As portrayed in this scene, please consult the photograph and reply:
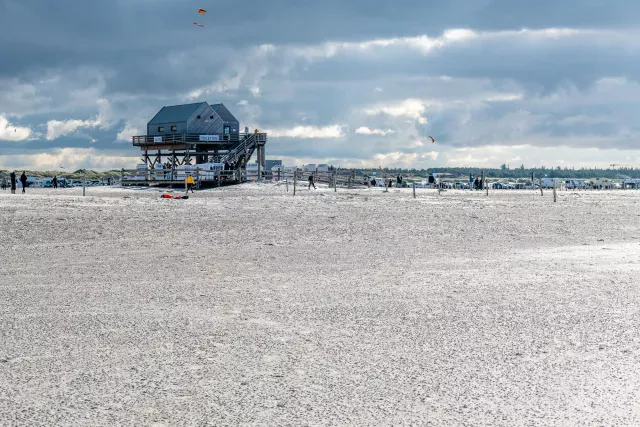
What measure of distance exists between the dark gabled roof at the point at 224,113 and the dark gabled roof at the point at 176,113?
3531mm

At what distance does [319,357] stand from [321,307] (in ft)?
9.24

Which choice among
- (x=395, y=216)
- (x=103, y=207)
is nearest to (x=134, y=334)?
(x=395, y=216)

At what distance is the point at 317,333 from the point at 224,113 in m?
82.9

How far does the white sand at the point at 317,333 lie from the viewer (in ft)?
19.7

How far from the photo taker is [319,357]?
24.7ft

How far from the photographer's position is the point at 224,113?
294 ft

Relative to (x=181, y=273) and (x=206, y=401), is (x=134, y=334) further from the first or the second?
(x=181, y=273)

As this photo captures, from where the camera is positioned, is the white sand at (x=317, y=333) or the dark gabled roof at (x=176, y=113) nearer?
the white sand at (x=317, y=333)

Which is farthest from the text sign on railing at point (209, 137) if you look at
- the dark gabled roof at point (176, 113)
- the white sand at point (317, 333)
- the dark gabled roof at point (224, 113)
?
the white sand at point (317, 333)

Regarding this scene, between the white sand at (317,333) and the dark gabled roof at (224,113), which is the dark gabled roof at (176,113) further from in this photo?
the white sand at (317,333)

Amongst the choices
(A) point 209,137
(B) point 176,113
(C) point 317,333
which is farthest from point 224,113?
(C) point 317,333

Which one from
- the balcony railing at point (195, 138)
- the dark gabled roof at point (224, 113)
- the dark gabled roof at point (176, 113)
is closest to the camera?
the balcony railing at point (195, 138)

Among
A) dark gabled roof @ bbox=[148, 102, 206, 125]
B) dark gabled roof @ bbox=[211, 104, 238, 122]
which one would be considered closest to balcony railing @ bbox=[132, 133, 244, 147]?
dark gabled roof @ bbox=[148, 102, 206, 125]

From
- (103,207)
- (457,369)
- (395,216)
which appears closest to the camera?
(457,369)
